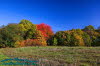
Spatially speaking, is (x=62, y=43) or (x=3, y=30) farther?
(x=62, y=43)

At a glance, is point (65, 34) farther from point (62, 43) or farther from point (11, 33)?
point (11, 33)

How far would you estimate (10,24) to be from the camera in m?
29.0

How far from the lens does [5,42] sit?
2778 cm

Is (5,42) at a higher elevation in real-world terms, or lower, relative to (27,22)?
lower

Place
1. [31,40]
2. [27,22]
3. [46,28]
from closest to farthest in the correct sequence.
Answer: [31,40], [27,22], [46,28]

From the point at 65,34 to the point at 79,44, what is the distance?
558cm

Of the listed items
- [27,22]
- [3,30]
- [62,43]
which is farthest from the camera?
[27,22]

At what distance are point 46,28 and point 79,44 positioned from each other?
15.7 meters

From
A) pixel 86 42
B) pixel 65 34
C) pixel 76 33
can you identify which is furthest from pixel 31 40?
pixel 86 42

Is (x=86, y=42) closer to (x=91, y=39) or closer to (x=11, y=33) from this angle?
(x=91, y=39)

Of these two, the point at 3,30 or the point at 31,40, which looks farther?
the point at 31,40

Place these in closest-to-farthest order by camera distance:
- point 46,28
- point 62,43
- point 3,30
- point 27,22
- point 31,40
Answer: point 3,30 < point 31,40 < point 62,43 < point 27,22 < point 46,28

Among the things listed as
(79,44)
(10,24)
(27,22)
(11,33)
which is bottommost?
(79,44)

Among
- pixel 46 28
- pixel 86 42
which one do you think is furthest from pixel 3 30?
pixel 86 42
